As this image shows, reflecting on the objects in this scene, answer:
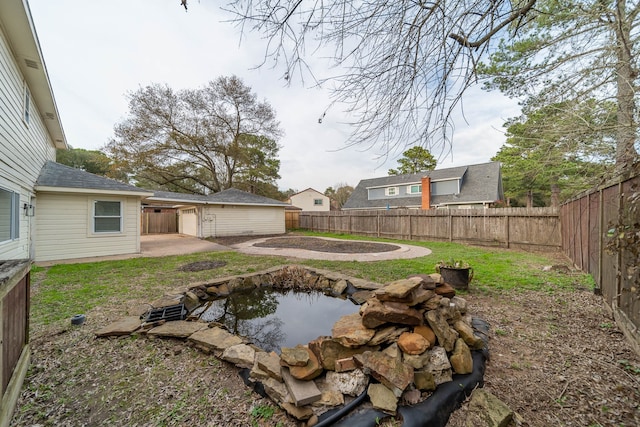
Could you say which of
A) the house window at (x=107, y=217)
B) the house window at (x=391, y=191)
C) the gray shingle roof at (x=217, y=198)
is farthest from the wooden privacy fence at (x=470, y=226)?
the house window at (x=107, y=217)

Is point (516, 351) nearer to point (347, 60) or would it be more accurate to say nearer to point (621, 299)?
point (621, 299)

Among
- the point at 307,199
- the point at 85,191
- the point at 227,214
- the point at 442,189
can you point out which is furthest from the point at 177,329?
the point at 307,199

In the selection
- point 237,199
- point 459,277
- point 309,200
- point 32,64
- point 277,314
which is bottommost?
point 277,314

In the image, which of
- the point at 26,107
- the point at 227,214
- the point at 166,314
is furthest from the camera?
the point at 227,214

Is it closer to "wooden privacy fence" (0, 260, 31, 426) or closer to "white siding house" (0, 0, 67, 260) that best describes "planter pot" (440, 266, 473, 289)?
"wooden privacy fence" (0, 260, 31, 426)

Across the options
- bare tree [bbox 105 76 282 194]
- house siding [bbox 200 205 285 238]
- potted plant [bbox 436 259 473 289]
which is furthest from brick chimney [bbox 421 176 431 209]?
potted plant [bbox 436 259 473 289]

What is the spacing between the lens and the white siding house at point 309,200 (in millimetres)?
28344

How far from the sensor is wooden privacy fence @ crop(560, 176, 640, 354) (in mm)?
2139

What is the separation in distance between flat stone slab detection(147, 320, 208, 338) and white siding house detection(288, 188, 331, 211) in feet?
83.7

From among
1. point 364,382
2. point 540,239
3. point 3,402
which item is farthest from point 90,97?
point 540,239

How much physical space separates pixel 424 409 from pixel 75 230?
31.1 feet

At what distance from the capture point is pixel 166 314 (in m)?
3.14

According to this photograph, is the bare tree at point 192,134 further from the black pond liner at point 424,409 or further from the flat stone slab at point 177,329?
the black pond liner at point 424,409

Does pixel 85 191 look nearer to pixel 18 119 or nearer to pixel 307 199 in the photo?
pixel 18 119
